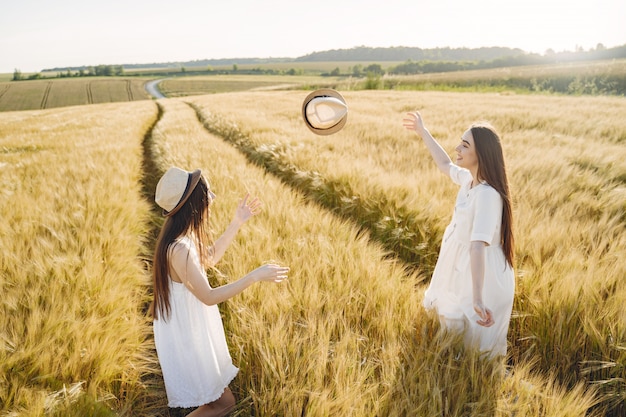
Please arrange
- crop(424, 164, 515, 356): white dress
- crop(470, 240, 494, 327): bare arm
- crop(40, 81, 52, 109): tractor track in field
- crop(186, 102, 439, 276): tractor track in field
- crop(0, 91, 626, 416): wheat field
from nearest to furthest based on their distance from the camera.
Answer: crop(0, 91, 626, 416): wheat field, crop(470, 240, 494, 327): bare arm, crop(424, 164, 515, 356): white dress, crop(186, 102, 439, 276): tractor track in field, crop(40, 81, 52, 109): tractor track in field

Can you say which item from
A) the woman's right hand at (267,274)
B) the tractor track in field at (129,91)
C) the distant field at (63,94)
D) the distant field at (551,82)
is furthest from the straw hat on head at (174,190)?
the tractor track in field at (129,91)

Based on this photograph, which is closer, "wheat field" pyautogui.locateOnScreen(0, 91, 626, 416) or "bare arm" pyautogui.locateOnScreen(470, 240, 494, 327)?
"wheat field" pyautogui.locateOnScreen(0, 91, 626, 416)

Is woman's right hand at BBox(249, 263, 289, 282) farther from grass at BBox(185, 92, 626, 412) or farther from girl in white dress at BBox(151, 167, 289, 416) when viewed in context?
grass at BBox(185, 92, 626, 412)

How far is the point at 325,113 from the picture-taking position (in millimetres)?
1563

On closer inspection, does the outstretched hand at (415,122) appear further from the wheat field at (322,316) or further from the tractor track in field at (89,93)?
the tractor track in field at (89,93)

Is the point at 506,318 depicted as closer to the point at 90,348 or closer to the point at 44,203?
the point at 90,348

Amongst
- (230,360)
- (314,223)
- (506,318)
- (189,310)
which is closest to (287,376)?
(230,360)

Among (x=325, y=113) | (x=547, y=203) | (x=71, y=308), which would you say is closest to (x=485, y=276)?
(x=325, y=113)

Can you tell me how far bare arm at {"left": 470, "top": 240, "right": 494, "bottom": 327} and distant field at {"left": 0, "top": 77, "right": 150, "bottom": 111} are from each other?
7649 centimetres

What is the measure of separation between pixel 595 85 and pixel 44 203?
106 feet

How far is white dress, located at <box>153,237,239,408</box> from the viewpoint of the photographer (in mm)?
1777

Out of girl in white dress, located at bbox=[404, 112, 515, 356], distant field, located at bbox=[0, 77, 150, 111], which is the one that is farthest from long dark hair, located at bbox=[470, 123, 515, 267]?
distant field, located at bbox=[0, 77, 150, 111]

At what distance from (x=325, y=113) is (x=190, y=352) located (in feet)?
4.39

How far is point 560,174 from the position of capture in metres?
4.54
